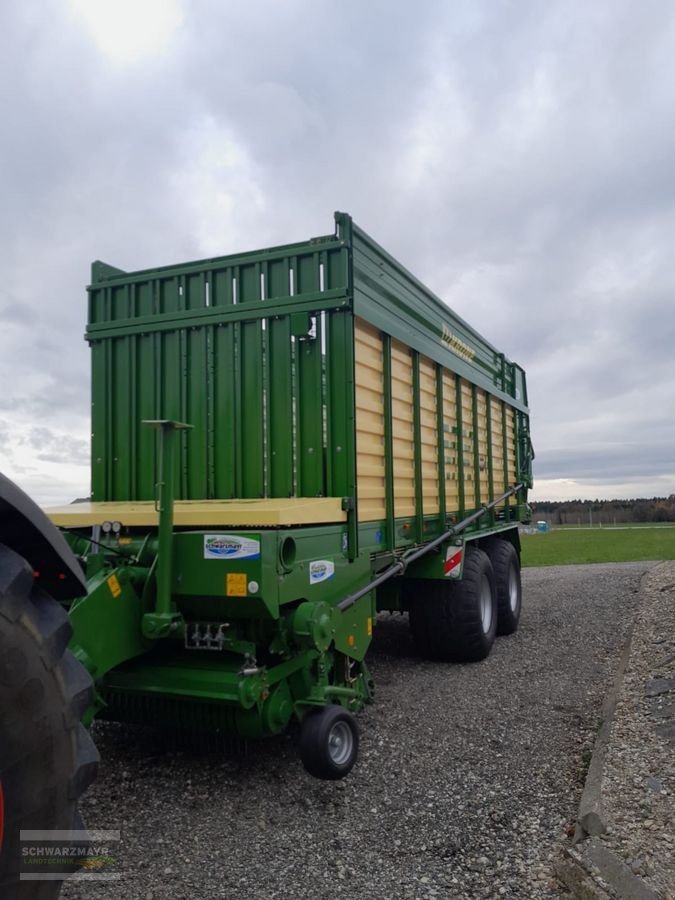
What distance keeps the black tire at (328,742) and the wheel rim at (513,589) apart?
5055 millimetres

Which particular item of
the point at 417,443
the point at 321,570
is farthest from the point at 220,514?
the point at 417,443

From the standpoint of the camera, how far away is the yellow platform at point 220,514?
3910 millimetres

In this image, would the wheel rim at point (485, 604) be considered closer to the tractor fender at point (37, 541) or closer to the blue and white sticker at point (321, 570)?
the blue and white sticker at point (321, 570)

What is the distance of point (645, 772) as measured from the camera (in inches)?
151

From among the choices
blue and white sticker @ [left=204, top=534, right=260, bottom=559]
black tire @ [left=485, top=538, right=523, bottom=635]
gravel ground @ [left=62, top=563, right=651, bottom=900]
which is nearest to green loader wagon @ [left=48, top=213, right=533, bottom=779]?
blue and white sticker @ [left=204, top=534, right=260, bottom=559]

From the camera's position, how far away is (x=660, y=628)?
26.0 ft

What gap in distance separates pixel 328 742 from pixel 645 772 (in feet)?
5.71

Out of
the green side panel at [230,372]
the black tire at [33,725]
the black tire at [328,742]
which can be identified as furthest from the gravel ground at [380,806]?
the green side panel at [230,372]

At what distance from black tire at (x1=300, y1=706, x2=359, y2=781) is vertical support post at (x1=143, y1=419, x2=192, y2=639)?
94 cm

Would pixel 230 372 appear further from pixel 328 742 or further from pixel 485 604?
pixel 485 604

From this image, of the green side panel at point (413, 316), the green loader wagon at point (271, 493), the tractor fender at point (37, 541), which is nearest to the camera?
the tractor fender at point (37, 541)

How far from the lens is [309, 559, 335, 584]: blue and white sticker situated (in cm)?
420

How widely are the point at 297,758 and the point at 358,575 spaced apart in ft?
Result: 4.04

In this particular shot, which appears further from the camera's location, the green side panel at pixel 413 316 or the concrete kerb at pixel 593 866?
the green side panel at pixel 413 316
